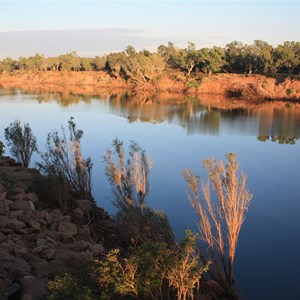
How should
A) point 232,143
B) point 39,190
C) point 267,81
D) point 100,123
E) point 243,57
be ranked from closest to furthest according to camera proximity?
point 39,190 → point 232,143 → point 100,123 → point 267,81 → point 243,57

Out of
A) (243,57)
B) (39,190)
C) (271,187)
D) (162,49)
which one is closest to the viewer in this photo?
(39,190)

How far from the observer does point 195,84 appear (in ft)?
199

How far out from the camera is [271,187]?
15609 millimetres

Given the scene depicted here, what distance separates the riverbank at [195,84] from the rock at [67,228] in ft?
140

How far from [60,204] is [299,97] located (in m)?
42.1

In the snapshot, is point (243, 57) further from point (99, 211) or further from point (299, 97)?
point (99, 211)

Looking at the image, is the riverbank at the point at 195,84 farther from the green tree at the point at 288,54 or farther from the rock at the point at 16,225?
the rock at the point at 16,225

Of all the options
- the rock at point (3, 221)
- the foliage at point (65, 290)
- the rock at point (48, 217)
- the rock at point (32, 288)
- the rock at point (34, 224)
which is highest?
the foliage at point (65, 290)

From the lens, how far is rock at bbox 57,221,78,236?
9305 mm

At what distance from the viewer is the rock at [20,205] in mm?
9758

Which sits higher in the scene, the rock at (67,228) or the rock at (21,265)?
the rock at (21,265)

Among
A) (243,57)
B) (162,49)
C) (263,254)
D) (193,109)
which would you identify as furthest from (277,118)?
(162,49)

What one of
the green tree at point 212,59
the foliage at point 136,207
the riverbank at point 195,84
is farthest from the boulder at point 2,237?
the green tree at point 212,59

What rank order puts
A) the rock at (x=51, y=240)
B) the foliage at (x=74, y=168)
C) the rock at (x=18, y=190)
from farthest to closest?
the foliage at (x=74, y=168), the rock at (x=18, y=190), the rock at (x=51, y=240)
